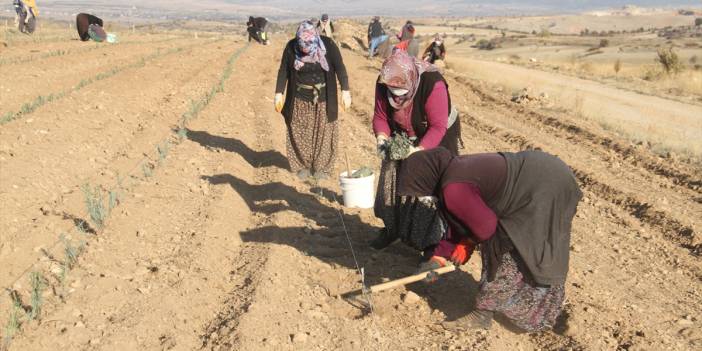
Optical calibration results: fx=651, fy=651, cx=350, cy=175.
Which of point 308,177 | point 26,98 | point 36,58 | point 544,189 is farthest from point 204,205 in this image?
point 36,58

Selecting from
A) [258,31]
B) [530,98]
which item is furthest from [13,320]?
[258,31]

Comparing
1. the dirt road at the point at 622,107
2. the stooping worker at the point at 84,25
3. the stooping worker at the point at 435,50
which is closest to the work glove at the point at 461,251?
the dirt road at the point at 622,107

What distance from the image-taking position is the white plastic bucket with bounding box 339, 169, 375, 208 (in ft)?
17.7

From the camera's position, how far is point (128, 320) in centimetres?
379

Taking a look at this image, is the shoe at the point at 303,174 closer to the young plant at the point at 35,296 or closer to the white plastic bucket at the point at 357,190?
the white plastic bucket at the point at 357,190

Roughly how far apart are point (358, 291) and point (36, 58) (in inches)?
551

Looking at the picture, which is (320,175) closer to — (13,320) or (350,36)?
(13,320)

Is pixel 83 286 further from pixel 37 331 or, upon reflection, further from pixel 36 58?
pixel 36 58

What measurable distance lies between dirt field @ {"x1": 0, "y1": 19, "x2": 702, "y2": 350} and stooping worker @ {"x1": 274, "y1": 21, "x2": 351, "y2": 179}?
25cm

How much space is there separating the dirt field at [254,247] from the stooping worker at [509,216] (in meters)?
0.32

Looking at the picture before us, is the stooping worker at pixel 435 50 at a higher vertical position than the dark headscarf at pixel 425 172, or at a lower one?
lower

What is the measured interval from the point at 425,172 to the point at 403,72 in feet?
2.86

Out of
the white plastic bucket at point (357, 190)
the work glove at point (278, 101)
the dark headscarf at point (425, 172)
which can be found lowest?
the white plastic bucket at point (357, 190)

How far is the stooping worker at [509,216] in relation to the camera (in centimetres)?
319
